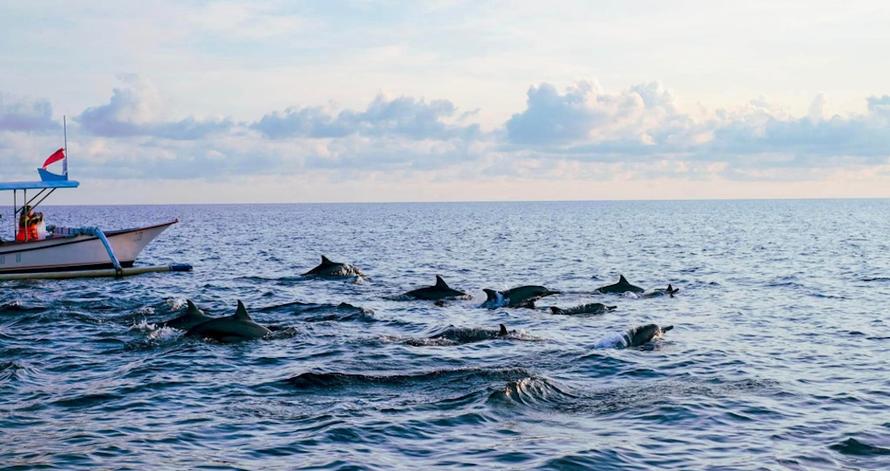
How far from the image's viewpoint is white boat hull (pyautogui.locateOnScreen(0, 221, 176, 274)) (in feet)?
122

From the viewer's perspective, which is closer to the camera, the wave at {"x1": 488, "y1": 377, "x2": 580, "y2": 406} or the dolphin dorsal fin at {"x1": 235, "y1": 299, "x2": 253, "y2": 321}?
the wave at {"x1": 488, "y1": 377, "x2": 580, "y2": 406}

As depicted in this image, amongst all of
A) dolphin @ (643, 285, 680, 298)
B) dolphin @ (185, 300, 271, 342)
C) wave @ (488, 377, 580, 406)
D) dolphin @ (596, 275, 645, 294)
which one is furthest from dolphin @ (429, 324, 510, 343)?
dolphin @ (596, 275, 645, 294)

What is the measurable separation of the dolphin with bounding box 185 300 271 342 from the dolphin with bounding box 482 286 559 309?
900 cm

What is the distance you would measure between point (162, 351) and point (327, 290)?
14.0 meters

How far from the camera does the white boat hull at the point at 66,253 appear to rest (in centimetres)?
3706

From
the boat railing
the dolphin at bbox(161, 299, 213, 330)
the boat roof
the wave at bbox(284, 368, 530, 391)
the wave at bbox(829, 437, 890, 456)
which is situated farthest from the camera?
the boat railing

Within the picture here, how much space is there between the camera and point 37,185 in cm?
3709

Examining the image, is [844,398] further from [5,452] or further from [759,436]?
[5,452]

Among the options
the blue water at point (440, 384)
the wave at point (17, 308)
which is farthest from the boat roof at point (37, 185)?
the wave at point (17, 308)

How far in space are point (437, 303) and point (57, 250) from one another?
19329 mm

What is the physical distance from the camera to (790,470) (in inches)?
452

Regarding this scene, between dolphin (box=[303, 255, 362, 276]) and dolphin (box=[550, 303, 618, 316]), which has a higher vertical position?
dolphin (box=[303, 255, 362, 276])

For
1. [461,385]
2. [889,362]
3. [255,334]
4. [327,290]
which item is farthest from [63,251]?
[889,362]

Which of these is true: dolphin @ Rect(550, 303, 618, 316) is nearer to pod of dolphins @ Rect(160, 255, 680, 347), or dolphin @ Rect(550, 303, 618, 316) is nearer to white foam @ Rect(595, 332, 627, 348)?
pod of dolphins @ Rect(160, 255, 680, 347)
